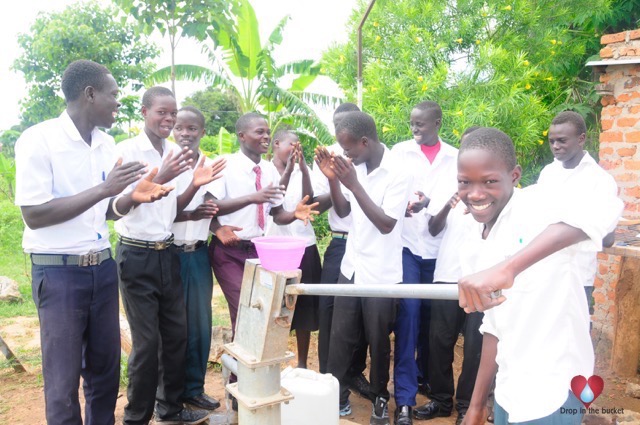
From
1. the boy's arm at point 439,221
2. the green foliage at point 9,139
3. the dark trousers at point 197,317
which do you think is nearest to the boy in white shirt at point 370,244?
the boy's arm at point 439,221

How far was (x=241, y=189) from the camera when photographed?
153 inches

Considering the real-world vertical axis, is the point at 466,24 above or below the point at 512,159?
above

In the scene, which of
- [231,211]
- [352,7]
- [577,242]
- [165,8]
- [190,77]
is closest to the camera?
[577,242]

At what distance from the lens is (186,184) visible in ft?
12.1

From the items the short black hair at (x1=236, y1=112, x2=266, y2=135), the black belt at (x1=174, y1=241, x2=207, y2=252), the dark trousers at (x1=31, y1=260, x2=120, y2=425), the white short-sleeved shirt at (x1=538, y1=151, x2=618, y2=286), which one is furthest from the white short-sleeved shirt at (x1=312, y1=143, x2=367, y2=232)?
the dark trousers at (x1=31, y1=260, x2=120, y2=425)

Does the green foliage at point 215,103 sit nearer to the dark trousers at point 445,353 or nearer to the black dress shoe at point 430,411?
the dark trousers at point 445,353

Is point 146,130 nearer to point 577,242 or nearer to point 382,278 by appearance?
A: point 382,278

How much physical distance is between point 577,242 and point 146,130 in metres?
2.69

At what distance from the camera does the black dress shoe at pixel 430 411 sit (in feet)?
12.2

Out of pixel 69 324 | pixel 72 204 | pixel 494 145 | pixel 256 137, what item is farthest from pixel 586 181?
pixel 69 324

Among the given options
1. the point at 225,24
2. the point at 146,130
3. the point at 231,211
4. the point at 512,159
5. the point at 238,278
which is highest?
the point at 225,24

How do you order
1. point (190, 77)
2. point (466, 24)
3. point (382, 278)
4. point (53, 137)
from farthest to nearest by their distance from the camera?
point (190, 77) < point (466, 24) < point (382, 278) < point (53, 137)

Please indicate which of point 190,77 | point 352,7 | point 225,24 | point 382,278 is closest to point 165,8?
point 225,24

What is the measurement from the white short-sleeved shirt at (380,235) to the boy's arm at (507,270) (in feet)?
5.92
